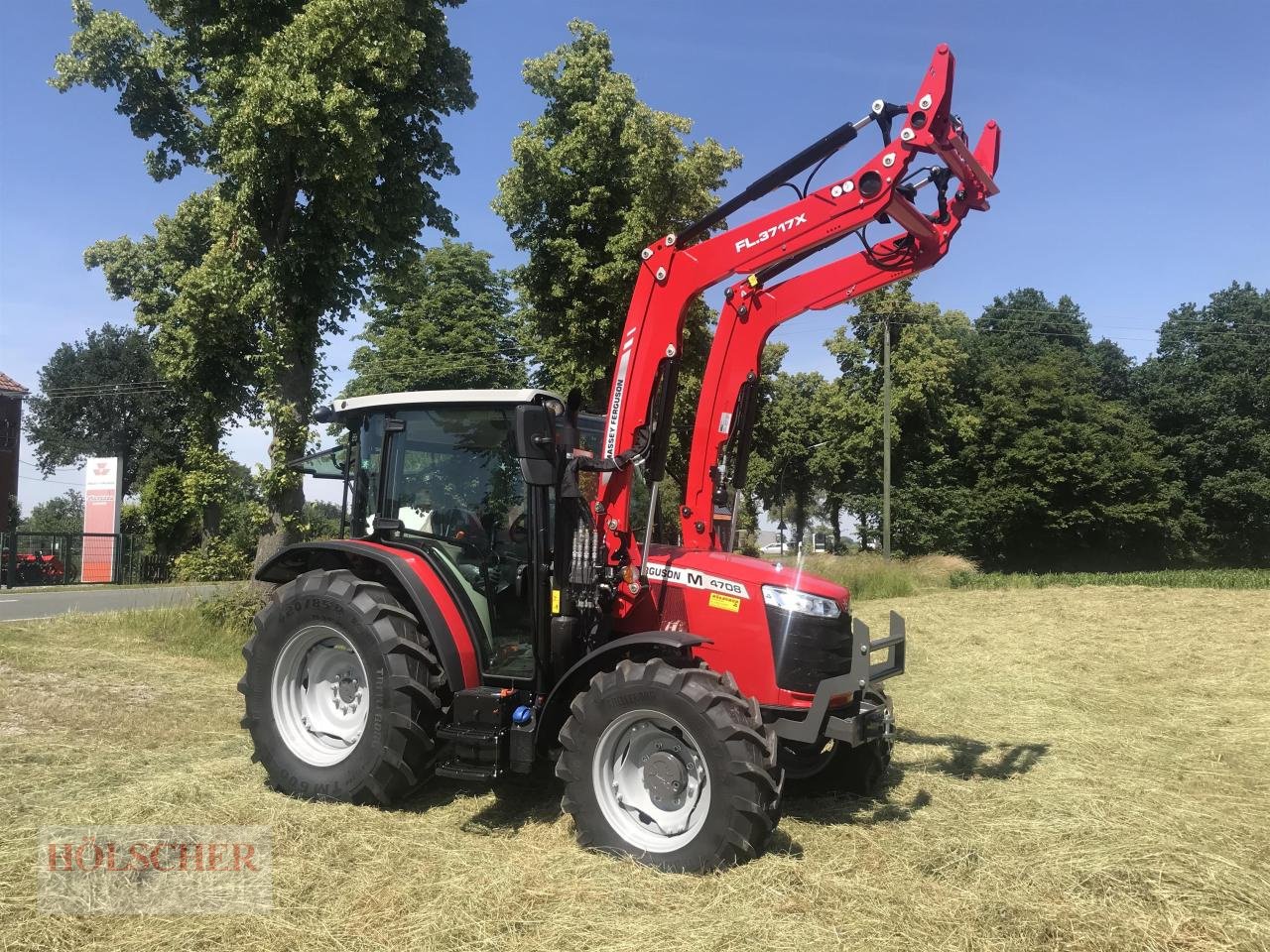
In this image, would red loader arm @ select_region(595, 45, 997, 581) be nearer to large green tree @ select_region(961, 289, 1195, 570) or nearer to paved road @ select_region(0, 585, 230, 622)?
paved road @ select_region(0, 585, 230, 622)

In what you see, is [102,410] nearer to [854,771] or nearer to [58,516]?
[58,516]

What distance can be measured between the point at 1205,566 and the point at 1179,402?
7.44 m

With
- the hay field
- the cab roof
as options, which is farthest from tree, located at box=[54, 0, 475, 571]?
the cab roof

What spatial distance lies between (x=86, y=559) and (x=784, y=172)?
25924 millimetres

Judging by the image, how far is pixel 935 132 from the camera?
187 inches

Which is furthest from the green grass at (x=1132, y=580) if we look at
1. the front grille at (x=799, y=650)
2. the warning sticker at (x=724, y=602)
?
the warning sticker at (x=724, y=602)

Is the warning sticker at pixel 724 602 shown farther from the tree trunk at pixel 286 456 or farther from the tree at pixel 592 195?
the tree at pixel 592 195

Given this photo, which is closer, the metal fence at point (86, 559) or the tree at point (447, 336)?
the metal fence at point (86, 559)

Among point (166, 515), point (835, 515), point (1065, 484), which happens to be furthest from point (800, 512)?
point (166, 515)

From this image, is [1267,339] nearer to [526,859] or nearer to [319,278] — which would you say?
[319,278]

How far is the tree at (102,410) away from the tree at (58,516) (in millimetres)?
10424

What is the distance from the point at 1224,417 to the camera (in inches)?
1559

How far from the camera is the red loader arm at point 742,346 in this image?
17.3ft

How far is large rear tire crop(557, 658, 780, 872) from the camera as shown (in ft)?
13.0
